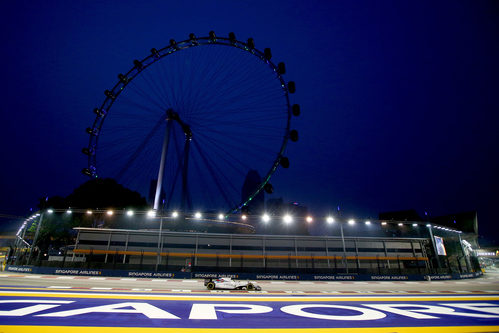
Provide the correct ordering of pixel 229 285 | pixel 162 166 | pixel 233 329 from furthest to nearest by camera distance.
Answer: pixel 162 166
pixel 229 285
pixel 233 329

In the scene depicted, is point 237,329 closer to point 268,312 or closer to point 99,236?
point 268,312

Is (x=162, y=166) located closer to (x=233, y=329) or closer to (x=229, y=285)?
(x=229, y=285)

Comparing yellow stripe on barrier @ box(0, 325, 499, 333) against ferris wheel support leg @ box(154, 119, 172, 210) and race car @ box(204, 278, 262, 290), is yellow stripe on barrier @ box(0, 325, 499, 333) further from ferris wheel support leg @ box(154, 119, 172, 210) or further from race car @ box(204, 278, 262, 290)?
ferris wheel support leg @ box(154, 119, 172, 210)

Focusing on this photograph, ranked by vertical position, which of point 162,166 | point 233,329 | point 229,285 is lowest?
point 229,285

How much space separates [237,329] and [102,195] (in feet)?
214

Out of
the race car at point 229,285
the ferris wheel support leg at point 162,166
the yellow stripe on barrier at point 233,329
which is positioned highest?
the ferris wheel support leg at point 162,166

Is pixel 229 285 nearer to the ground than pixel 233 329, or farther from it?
nearer to the ground

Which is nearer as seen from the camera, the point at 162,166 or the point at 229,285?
the point at 229,285

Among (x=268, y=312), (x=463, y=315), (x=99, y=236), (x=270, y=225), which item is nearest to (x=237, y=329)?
(x=268, y=312)

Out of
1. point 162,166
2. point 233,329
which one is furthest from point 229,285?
point 162,166

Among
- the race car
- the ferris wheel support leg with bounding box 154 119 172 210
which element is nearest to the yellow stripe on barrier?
the race car

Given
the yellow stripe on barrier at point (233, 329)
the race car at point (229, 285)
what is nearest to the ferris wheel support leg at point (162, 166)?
the race car at point (229, 285)

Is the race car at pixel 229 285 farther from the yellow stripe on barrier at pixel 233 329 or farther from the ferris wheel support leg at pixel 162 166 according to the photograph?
the ferris wheel support leg at pixel 162 166

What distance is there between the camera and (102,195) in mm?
59031
